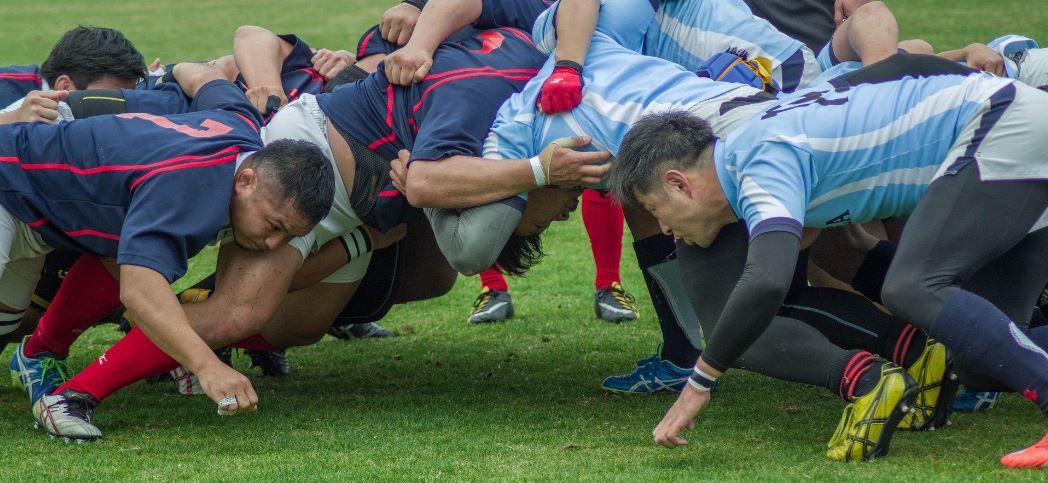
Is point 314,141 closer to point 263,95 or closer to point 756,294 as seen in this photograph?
point 263,95

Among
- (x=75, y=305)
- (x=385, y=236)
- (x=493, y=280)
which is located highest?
(x=385, y=236)

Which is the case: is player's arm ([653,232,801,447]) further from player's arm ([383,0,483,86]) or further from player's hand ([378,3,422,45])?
player's hand ([378,3,422,45])

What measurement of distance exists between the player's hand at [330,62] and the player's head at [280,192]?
4.59 feet

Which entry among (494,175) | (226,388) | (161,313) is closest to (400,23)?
(494,175)

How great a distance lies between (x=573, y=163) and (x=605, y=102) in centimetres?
27

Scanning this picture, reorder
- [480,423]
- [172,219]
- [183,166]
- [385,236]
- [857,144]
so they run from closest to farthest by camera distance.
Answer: [857,144]
[172,219]
[183,166]
[480,423]
[385,236]

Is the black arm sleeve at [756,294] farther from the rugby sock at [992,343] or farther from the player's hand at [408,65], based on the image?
the player's hand at [408,65]

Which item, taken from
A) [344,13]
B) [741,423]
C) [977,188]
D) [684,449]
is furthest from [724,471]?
[344,13]

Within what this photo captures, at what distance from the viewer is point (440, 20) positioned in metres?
4.75

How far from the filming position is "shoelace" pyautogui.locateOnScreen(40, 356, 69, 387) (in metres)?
4.65

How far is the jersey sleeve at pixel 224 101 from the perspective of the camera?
4.73 m

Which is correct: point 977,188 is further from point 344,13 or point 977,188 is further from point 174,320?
point 344,13

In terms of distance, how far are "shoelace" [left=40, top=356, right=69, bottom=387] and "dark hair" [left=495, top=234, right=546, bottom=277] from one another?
1734mm

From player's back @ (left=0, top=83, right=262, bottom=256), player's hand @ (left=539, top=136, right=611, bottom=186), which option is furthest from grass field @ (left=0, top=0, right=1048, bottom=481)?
player's hand @ (left=539, top=136, right=611, bottom=186)
